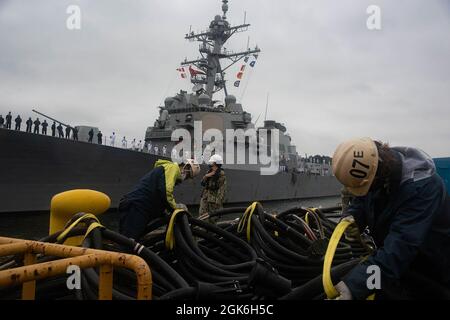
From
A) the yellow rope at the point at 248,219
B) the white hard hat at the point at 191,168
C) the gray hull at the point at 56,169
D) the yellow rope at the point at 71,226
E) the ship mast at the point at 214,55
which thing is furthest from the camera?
the ship mast at the point at 214,55

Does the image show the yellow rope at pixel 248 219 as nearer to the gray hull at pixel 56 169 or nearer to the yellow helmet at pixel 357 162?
the yellow helmet at pixel 357 162

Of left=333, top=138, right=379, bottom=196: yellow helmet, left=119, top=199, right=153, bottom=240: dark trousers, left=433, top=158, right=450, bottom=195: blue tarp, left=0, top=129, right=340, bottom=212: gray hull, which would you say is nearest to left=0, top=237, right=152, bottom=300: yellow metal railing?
left=333, top=138, right=379, bottom=196: yellow helmet

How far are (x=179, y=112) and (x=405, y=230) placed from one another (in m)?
20.8

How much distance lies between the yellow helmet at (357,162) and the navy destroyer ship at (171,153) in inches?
425

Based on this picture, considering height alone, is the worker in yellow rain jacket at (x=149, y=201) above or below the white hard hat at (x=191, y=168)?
below

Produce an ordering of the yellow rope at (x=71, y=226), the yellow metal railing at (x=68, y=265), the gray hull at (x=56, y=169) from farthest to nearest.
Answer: the gray hull at (x=56, y=169) < the yellow rope at (x=71, y=226) < the yellow metal railing at (x=68, y=265)

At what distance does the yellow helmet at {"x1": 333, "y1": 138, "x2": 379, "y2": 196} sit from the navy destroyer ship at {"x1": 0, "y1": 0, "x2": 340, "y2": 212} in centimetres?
1079

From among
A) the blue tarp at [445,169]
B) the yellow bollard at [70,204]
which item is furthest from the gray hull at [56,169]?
the blue tarp at [445,169]

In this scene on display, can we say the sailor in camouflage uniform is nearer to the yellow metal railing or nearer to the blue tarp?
the blue tarp

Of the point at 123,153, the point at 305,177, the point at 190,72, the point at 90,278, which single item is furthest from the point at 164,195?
the point at 305,177

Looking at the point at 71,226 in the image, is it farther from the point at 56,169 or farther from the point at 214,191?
the point at 56,169

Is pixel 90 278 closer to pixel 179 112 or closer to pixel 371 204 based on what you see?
pixel 371 204

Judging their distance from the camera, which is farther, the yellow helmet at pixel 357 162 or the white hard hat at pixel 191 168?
the white hard hat at pixel 191 168

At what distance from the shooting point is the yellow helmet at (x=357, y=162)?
163 centimetres
